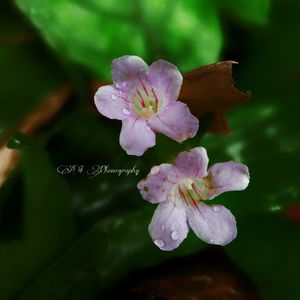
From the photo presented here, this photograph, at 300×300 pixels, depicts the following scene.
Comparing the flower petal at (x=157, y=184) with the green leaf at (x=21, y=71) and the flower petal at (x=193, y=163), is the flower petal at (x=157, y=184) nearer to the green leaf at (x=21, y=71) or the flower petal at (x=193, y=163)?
the flower petal at (x=193, y=163)

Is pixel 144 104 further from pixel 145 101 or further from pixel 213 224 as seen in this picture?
pixel 213 224

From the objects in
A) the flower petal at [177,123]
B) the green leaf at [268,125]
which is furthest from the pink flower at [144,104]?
the green leaf at [268,125]

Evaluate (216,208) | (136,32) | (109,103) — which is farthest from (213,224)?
(136,32)

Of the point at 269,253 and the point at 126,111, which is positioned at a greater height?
the point at 126,111

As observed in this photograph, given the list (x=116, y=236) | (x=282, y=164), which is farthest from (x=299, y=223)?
(x=116, y=236)

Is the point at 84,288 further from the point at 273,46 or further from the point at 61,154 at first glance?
the point at 273,46

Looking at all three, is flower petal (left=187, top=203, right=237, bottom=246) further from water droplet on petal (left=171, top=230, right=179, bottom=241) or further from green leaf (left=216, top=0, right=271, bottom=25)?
green leaf (left=216, top=0, right=271, bottom=25)

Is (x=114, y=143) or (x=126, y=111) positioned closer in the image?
(x=126, y=111)
